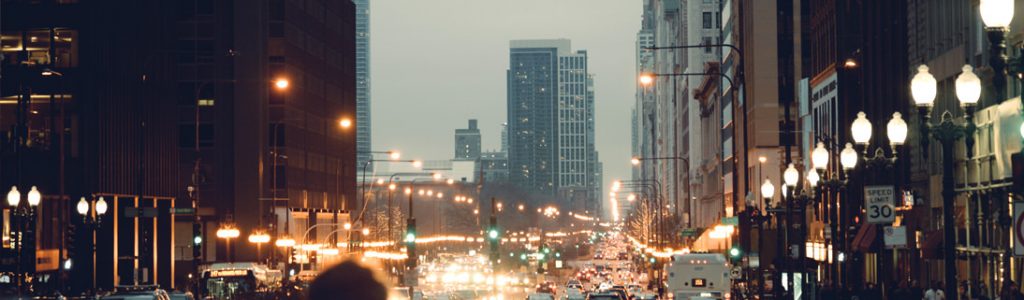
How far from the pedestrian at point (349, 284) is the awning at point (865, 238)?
5027 centimetres

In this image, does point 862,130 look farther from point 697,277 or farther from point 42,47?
point 42,47

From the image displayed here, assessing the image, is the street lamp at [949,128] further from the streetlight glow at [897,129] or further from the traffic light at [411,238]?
the traffic light at [411,238]

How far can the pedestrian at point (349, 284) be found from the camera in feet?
21.8

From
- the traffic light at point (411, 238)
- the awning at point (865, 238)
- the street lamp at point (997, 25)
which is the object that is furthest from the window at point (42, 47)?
the street lamp at point (997, 25)

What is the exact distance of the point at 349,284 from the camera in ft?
21.8

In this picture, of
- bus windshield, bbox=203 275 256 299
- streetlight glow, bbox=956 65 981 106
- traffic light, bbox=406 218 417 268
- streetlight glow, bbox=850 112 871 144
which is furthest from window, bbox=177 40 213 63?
streetlight glow, bbox=956 65 981 106

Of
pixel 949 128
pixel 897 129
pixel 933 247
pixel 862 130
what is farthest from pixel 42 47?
pixel 949 128

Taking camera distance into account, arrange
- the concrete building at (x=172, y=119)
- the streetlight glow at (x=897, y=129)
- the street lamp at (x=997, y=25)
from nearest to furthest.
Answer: the street lamp at (x=997, y=25) < the streetlight glow at (x=897, y=129) < the concrete building at (x=172, y=119)

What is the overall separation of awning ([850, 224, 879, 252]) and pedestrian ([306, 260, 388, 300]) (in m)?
50.3

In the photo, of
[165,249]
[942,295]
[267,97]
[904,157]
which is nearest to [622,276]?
[267,97]

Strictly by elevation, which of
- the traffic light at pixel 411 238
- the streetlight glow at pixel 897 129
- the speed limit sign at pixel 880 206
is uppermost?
the streetlight glow at pixel 897 129

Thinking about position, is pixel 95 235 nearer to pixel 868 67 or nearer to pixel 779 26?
pixel 868 67

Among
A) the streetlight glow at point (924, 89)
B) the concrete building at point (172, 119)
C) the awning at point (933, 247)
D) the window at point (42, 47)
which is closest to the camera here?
the streetlight glow at point (924, 89)

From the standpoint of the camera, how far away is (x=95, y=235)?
77250 millimetres
